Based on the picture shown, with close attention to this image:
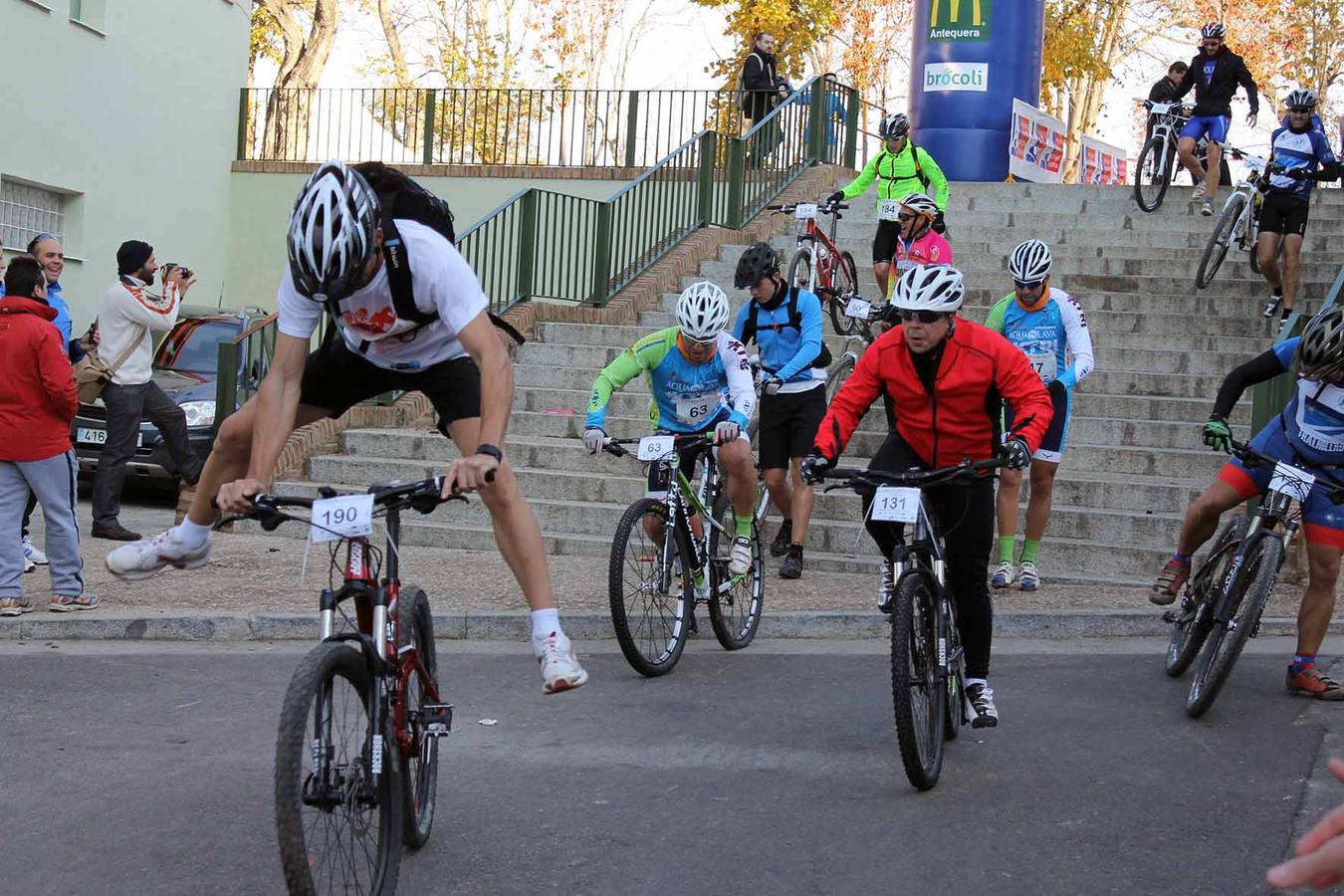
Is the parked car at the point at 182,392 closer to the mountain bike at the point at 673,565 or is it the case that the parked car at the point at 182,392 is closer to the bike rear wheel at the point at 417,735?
the mountain bike at the point at 673,565

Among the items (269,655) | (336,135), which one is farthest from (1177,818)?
(336,135)

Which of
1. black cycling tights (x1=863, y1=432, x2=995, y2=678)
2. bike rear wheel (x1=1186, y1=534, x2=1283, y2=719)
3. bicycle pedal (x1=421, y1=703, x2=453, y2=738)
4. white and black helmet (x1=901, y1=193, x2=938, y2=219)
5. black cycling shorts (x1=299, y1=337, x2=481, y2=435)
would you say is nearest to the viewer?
bicycle pedal (x1=421, y1=703, x2=453, y2=738)

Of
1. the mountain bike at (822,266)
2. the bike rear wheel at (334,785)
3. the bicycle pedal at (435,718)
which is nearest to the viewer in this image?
the bike rear wheel at (334,785)

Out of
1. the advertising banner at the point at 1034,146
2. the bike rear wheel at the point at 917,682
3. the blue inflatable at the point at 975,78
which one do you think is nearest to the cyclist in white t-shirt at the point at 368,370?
the bike rear wheel at the point at 917,682

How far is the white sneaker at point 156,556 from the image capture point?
517cm

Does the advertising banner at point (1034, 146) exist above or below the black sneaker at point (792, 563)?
above

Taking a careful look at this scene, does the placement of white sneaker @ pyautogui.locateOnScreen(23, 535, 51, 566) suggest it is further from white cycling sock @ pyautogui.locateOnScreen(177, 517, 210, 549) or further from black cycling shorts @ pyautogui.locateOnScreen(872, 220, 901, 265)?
black cycling shorts @ pyautogui.locateOnScreen(872, 220, 901, 265)

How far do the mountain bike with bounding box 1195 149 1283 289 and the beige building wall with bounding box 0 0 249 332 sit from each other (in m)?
13.9

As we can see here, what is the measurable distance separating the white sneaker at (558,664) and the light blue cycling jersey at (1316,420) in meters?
3.95

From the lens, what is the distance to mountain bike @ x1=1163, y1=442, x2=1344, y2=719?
6.93 meters

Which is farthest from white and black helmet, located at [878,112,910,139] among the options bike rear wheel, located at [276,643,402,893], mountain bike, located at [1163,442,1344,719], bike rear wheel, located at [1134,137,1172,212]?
bike rear wheel, located at [276,643,402,893]

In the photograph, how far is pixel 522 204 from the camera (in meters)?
16.0

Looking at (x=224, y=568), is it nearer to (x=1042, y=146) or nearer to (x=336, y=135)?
(x=1042, y=146)

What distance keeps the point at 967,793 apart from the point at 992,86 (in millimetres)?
16041
